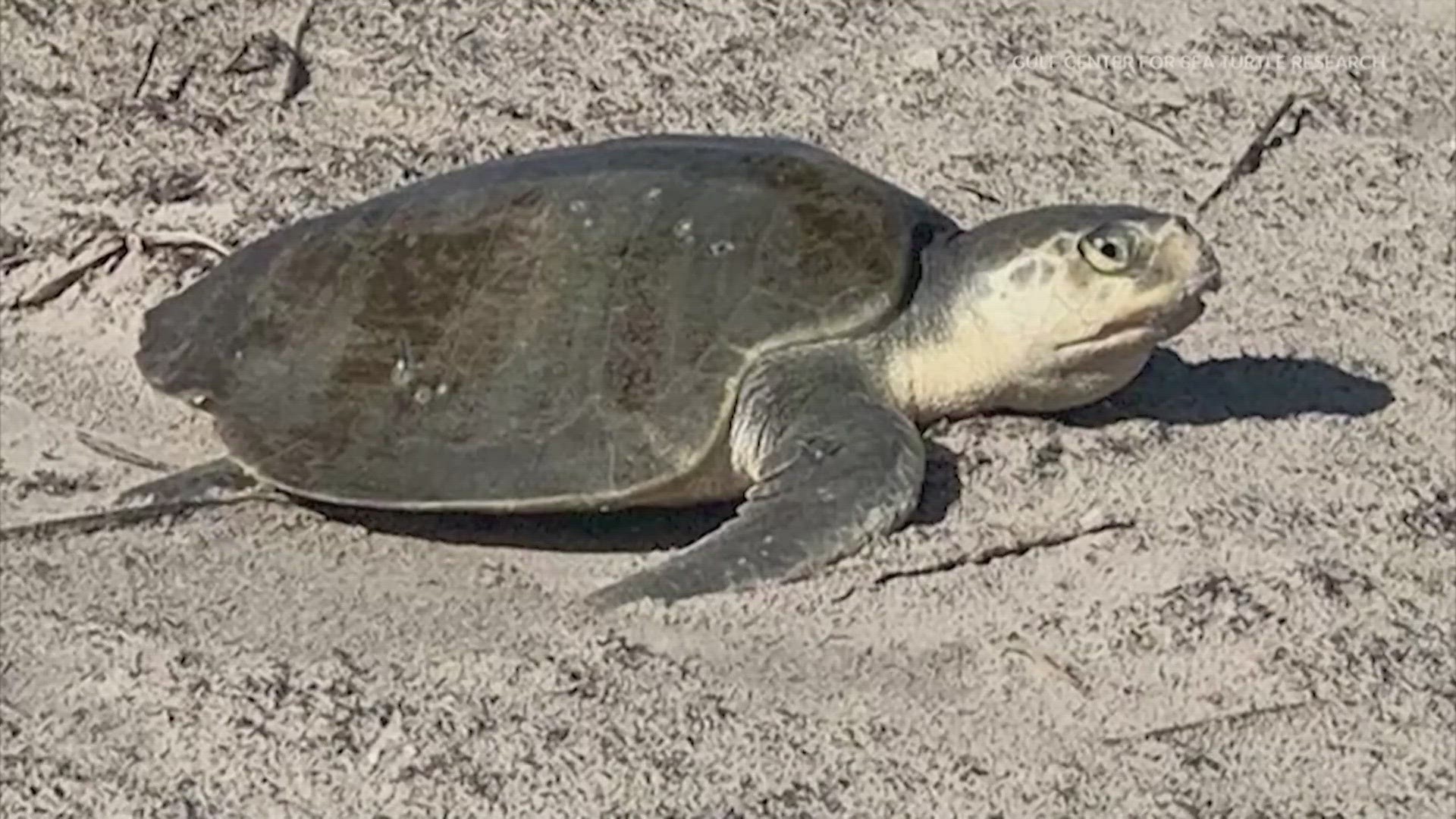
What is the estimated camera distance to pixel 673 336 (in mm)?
3371

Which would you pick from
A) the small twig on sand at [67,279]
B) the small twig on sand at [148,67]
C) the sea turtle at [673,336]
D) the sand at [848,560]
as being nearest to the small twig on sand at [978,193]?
the sand at [848,560]

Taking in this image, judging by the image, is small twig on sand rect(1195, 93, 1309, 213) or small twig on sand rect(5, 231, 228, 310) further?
small twig on sand rect(1195, 93, 1309, 213)

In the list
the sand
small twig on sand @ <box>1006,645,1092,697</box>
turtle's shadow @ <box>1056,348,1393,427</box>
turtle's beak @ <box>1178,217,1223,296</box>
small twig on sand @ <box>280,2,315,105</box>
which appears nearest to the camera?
the sand

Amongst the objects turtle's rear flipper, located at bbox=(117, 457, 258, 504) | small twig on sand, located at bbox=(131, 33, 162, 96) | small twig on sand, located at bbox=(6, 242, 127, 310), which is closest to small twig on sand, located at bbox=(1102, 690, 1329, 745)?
turtle's rear flipper, located at bbox=(117, 457, 258, 504)

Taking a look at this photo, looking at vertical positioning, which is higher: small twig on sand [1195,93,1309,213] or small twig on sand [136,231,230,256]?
small twig on sand [1195,93,1309,213]

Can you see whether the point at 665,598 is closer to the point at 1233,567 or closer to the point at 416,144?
the point at 1233,567

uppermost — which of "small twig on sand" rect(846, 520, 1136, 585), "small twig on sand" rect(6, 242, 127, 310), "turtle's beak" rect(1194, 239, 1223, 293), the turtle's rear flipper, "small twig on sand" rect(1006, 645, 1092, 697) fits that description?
"turtle's beak" rect(1194, 239, 1223, 293)

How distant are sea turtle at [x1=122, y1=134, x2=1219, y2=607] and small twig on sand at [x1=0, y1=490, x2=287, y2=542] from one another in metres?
0.08

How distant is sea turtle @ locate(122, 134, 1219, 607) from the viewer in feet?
10.9

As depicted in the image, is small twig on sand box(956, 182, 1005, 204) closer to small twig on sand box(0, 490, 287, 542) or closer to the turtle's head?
the turtle's head

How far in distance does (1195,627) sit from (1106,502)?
332mm

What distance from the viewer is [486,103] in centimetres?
465

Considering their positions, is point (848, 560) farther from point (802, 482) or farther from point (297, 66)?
point (297, 66)

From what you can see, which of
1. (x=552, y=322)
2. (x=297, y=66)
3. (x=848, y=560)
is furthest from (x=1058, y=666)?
(x=297, y=66)
